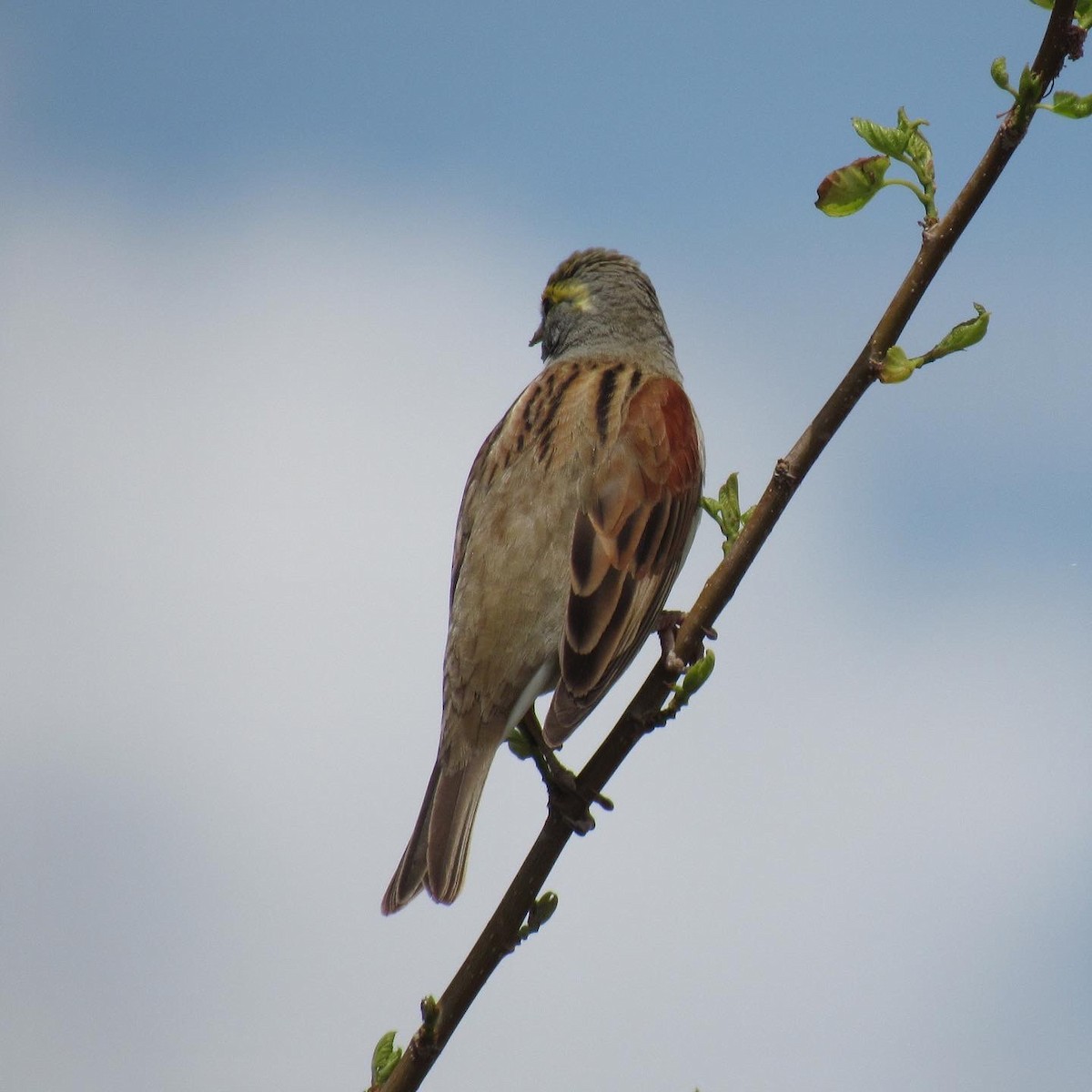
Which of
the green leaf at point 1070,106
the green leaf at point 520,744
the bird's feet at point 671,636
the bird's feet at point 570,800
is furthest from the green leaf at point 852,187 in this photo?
the green leaf at point 520,744

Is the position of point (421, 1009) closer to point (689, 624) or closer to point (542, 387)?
point (689, 624)

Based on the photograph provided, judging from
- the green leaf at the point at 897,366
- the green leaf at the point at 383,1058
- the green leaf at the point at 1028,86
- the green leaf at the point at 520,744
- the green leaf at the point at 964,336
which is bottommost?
the green leaf at the point at 383,1058

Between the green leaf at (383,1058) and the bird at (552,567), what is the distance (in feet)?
3.20

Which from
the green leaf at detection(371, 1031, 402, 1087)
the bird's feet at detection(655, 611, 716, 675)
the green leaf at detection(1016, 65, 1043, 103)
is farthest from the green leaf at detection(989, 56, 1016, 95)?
the green leaf at detection(371, 1031, 402, 1087)

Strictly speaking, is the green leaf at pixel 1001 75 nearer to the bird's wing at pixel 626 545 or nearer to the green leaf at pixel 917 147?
the green leaf at pixel 917 147

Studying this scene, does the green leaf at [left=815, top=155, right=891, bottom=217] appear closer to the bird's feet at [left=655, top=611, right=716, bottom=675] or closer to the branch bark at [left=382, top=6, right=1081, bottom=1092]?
the branch bark at [left=382, top=6, right=1081, bottom=1092]

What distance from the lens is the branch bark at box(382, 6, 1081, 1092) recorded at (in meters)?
3.58

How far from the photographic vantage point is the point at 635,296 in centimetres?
809

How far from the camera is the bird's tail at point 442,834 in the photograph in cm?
515

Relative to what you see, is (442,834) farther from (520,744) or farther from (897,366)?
(897,366)

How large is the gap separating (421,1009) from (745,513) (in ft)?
5.77

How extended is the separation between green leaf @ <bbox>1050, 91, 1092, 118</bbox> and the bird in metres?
2.62

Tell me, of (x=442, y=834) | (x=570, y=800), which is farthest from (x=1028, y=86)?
(x=442, y=834)

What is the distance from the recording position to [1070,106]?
367cm
